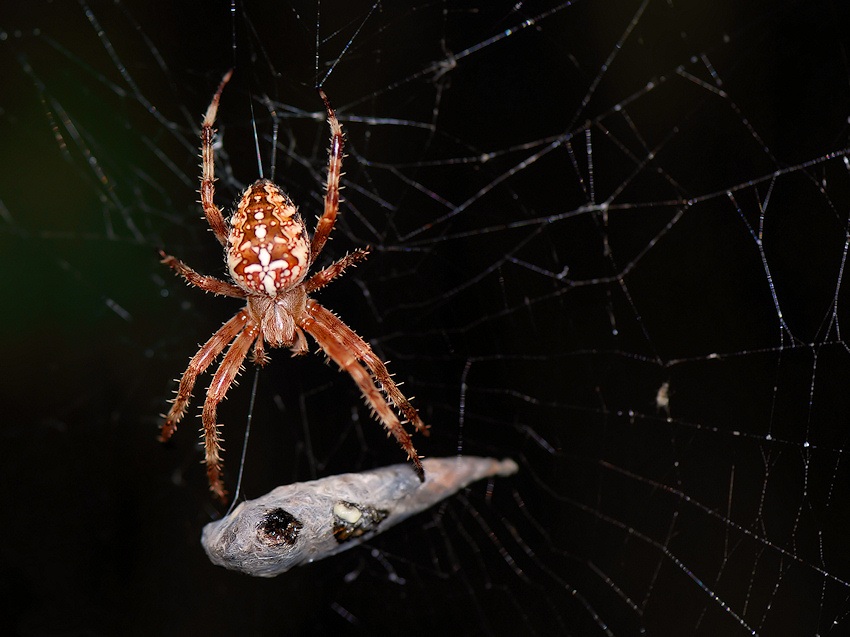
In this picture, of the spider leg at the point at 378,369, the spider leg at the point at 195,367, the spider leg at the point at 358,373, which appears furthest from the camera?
the spider leg at the point at 195,367

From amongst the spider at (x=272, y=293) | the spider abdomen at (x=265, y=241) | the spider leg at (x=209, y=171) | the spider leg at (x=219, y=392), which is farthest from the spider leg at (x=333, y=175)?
the spider leg at (x=219, y=392)

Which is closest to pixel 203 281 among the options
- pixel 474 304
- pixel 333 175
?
pixel 333 175

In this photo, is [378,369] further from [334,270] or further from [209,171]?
[209,171]

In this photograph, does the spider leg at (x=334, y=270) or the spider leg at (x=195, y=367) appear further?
the spider leg at (x=195, y=367)

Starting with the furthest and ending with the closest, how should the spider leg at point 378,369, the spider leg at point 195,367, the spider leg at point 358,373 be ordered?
the spider leg at point 195,367
the spider leg at point 378,369
the spider leg at point 358,373

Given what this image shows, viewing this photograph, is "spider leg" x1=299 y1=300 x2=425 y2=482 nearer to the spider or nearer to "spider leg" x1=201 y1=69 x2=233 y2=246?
the spider

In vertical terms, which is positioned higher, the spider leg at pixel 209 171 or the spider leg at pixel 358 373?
the spider leg at pixel 209 171

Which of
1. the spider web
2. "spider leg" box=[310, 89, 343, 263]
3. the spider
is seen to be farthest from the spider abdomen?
the spider web

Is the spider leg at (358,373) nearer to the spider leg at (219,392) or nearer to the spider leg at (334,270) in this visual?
the spider leg at (334,270)
